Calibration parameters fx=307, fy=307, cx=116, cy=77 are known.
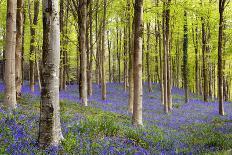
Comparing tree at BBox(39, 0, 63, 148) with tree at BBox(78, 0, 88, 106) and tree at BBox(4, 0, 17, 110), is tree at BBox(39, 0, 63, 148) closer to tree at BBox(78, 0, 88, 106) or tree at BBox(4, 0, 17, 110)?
tree at BBox(4, 0, 17, 110)

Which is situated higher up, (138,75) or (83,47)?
(83,47)

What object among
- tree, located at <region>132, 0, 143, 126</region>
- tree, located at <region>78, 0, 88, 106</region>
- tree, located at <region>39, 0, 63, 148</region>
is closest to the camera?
tree, located at <region>39, 0, 63, 148</region>

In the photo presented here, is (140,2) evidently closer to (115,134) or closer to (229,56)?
(115,134)

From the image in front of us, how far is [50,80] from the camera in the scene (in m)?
6.87

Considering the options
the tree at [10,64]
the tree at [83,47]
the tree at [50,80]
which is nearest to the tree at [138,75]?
the tree at [10,64]

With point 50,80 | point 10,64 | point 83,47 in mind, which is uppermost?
point 83,47

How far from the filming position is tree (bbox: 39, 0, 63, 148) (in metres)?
6.86

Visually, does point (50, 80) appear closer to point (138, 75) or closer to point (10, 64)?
point (10, 64)

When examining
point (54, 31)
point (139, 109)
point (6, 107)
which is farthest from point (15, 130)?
point (139, 109)

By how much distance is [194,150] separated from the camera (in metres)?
8.77

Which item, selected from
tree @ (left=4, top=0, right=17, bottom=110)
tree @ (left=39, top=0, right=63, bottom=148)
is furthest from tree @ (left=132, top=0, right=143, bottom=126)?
tree @ (left=39, top=0, right=63, bottom=148)

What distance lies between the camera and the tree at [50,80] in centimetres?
686

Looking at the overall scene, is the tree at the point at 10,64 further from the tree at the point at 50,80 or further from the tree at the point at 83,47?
the tree at the point at 83,47

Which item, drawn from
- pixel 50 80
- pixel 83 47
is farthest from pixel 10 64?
pixel 83 47
